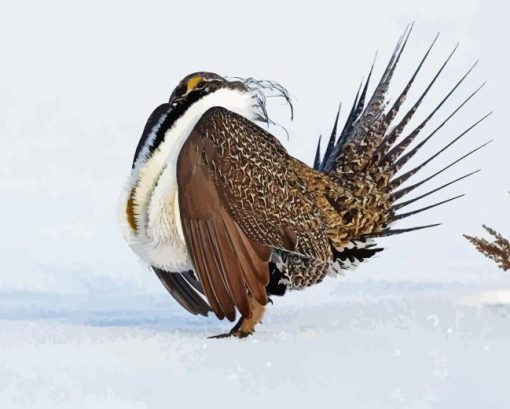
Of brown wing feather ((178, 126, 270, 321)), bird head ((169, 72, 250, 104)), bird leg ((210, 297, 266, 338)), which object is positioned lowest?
bird leg ((210, 297, 266, 338))

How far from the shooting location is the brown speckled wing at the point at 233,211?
15.5ft

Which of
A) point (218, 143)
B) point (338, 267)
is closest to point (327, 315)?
point (338, 267)

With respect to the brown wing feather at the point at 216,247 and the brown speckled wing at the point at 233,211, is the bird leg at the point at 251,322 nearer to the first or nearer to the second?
the brown speckled wing at the point at 233,211

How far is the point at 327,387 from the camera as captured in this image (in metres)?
4.07

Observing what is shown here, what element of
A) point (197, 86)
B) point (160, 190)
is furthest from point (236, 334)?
point (197, 86)

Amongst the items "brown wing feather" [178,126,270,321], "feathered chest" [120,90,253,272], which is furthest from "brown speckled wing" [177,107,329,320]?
"feathered chest" [120,90,253,272]

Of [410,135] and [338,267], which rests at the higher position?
[410,135]

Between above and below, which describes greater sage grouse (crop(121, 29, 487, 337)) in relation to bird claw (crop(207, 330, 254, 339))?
above

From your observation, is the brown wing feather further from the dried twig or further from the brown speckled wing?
the dried twig

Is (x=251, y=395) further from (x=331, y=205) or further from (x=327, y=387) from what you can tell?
(x=331, y=205)

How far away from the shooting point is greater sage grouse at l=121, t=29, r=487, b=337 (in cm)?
477

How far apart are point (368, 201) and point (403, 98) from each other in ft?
2.18

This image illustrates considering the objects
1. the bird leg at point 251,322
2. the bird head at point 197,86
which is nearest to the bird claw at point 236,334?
the bird leg at point 251,322

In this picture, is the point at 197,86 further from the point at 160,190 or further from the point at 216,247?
the point at 216,247
